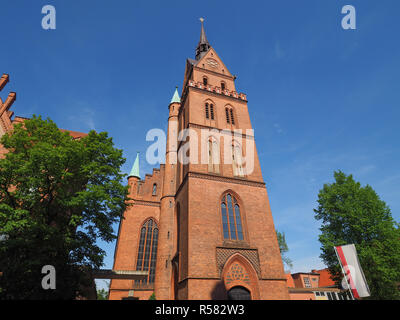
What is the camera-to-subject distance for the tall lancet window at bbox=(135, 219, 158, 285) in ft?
71.8

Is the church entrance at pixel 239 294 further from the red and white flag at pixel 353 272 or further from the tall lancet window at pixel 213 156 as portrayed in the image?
the tall lancet window at pixel 213 156

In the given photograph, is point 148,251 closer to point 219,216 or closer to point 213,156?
point 219,216

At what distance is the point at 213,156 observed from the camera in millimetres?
21047

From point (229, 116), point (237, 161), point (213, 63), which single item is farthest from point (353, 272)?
point (213, 63)

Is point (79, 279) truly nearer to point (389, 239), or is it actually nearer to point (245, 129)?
point (245, 129)

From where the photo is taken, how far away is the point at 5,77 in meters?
22.0

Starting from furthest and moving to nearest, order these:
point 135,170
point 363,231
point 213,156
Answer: point 135,170
point 213,156
point 363,231

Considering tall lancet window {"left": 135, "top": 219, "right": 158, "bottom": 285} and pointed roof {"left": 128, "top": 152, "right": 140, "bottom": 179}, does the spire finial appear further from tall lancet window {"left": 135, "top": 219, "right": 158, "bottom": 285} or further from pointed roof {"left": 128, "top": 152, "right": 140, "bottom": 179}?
tall lancet window {"left": 135, "top": 219, "right": 158, "bottom": 285}

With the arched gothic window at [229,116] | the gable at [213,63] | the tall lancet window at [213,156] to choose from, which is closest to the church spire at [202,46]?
the gable at [213,63]

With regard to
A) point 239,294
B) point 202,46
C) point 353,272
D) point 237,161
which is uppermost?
point 202,46

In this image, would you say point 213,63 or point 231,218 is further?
point 213,63

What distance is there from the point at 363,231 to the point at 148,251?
19563mm

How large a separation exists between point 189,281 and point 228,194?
7449 mm
